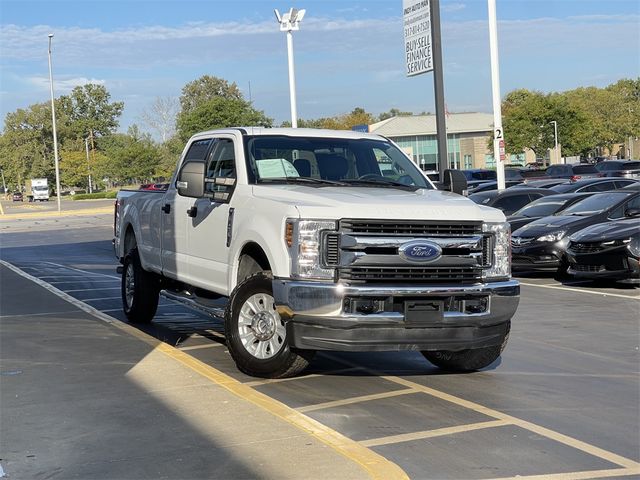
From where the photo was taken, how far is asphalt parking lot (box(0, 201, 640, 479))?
17.0 ft

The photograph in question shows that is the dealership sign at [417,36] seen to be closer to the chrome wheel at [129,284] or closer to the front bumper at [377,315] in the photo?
the chrome wheel at [129,284]

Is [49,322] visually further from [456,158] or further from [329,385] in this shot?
[456,158]

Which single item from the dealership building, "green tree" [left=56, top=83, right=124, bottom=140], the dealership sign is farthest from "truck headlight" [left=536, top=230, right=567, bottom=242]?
"green tree" [left=56, top=83, right=124, bottom=140]

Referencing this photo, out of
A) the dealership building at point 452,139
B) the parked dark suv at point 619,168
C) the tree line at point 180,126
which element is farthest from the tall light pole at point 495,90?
the dealership building at point 452,139

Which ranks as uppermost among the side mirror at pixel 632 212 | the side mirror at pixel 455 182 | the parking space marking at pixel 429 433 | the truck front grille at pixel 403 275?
the side mirror at pixel 455 182

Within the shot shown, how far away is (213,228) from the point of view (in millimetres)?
8398

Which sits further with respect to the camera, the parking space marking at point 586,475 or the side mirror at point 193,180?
the side mirror at point 193,180

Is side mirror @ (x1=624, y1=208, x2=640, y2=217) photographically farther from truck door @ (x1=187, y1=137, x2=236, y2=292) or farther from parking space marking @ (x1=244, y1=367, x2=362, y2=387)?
truck door @ (x1=187, y1=137, x2=236, y2=292)

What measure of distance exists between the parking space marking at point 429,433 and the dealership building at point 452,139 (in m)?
89.6

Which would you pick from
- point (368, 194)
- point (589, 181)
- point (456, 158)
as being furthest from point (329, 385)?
point (456, 158)

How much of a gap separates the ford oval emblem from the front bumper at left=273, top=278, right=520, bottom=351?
0.74 feet

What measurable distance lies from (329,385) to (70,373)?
2448mm

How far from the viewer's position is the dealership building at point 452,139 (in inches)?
3903

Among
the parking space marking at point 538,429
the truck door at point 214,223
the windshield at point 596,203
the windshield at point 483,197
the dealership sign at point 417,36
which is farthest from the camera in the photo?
the windshield at point 483,197
